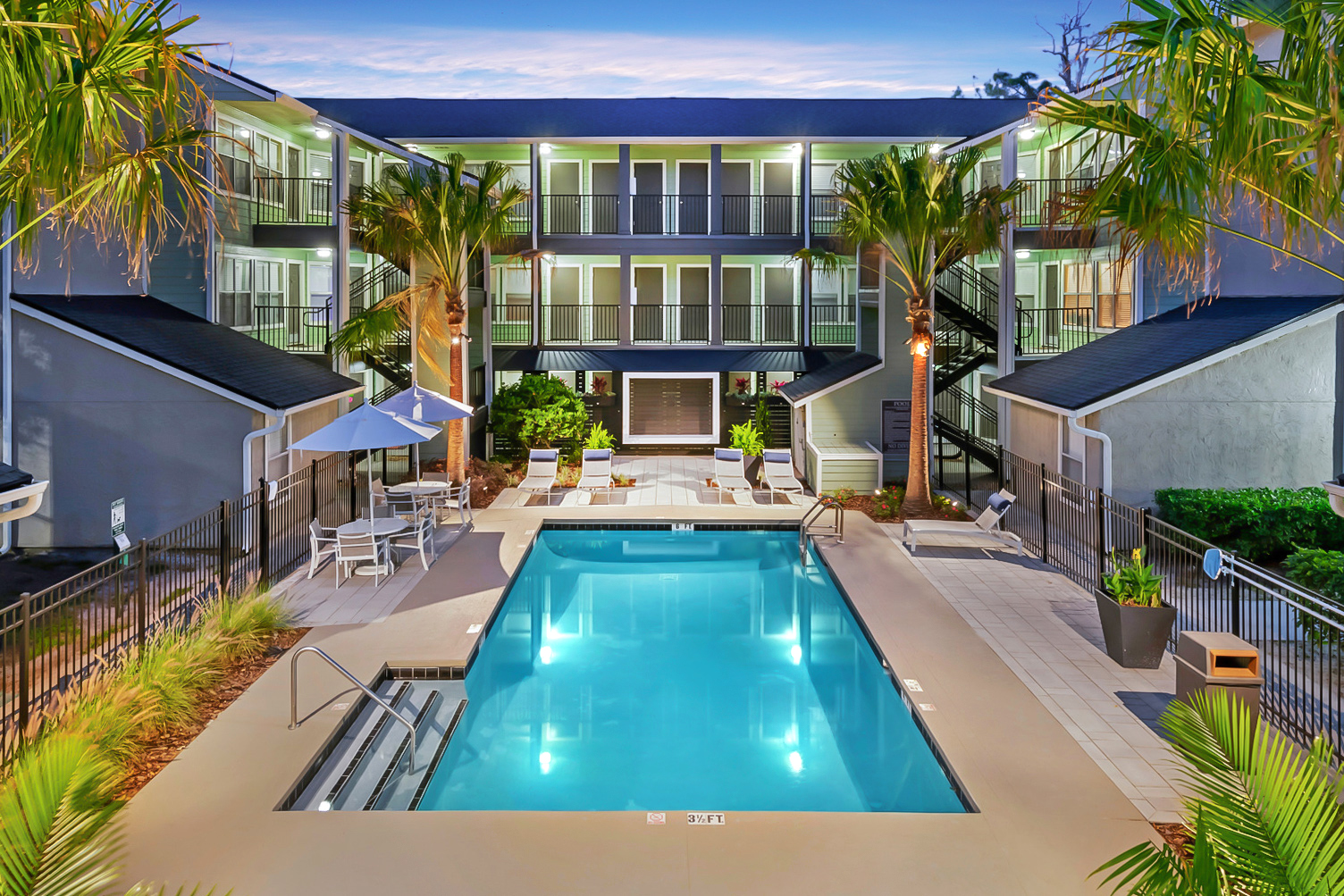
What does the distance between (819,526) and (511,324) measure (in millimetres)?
12366

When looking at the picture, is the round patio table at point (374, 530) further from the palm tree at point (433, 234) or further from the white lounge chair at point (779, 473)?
the white lounge chair at point (779, 473)

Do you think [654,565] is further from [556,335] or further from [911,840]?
[556,335]

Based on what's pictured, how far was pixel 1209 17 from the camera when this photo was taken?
6664 mm

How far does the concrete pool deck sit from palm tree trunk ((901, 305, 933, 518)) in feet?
30.0

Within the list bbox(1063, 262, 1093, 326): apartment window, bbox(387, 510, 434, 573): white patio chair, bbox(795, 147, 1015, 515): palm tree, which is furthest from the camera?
bbox(1063, 262, 1093, 326): apartment window

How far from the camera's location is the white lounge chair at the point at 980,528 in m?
14.6

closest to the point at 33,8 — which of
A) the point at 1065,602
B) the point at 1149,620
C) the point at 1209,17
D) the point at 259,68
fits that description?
the point at 1209,17

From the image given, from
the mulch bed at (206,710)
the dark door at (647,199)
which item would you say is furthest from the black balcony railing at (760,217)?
the mulch bed at (206,710)

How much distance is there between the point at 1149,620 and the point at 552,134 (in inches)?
761

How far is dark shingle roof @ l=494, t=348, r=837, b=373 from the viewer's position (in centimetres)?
2488

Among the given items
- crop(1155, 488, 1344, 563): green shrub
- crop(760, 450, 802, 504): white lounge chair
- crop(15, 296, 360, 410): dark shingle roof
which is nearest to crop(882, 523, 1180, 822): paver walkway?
crop(1155, 488, 1344, 563): green shrub

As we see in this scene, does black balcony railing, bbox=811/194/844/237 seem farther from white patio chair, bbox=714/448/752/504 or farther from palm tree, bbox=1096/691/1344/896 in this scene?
palm tree, bbox=1096/691/1344/896

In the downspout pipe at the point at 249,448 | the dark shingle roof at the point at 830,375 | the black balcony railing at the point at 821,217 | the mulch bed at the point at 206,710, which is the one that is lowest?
the mulch bed at the point at 206,710

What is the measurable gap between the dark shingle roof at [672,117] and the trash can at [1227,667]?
19.3m
